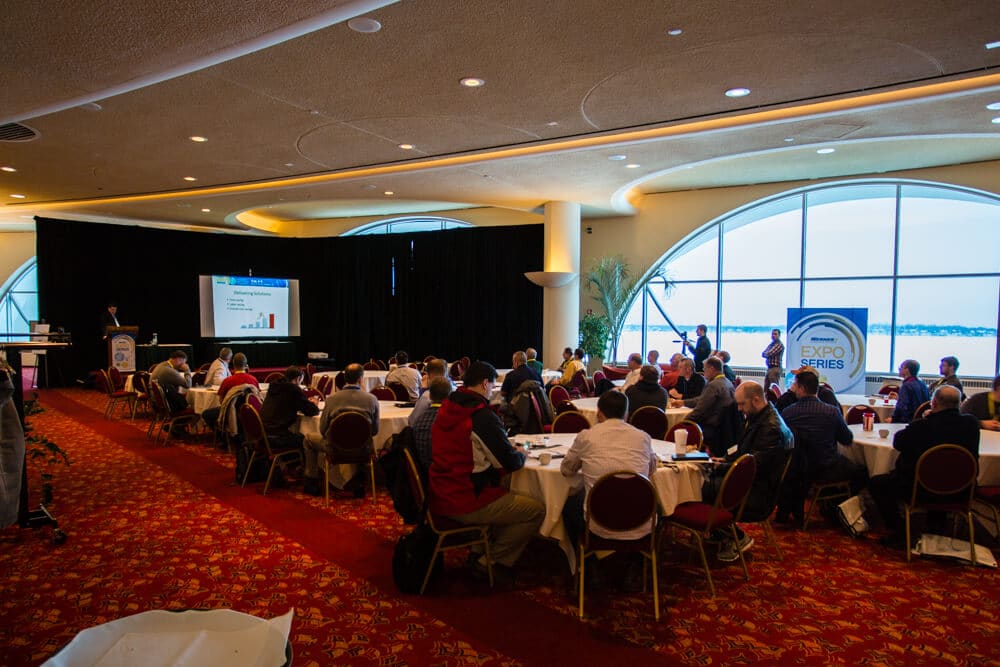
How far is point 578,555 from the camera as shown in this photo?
396 centimetres

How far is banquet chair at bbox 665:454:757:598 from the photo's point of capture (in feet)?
12.4

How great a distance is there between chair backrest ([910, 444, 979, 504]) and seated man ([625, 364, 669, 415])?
84.6 inches

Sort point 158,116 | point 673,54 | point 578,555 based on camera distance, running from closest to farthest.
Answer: point 578,555 < point 673,54 < point 158,116

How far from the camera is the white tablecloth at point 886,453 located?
15.6 ft

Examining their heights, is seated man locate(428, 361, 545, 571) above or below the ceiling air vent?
below

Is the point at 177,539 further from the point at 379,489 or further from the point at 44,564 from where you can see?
the point at 379,489

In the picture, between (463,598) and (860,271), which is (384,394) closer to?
(463,598)

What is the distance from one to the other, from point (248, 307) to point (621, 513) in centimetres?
1522

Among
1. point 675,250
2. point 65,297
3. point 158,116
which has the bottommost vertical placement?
point 65,297

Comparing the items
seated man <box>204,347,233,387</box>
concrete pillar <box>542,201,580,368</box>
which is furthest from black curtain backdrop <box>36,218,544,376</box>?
seated man <box>204,347,233,387</box>

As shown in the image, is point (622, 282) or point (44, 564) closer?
point (44, 564)

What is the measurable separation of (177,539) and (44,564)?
824 millimetres

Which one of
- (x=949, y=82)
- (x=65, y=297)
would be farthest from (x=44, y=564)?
(x=65, y=297)

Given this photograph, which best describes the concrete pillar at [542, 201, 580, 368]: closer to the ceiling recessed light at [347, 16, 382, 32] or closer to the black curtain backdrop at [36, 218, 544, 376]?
the black curtain backdrop at [36, 218, 544, 376]
